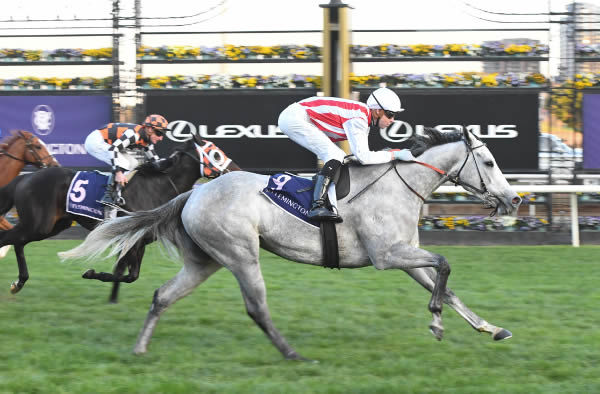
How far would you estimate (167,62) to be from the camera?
424 inches

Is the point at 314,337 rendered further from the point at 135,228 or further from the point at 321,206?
the point at 135,228

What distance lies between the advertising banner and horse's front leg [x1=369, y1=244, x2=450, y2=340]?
5807mm

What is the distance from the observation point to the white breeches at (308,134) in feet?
15.7

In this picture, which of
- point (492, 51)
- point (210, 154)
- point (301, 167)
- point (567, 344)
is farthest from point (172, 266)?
point (492, 51)

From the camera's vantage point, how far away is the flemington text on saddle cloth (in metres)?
4.53

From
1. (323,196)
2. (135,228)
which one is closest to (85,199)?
(135,228)

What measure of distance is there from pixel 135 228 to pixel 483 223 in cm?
640

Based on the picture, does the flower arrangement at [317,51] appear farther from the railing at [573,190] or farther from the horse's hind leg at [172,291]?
the horse's hind leg at [172,291]

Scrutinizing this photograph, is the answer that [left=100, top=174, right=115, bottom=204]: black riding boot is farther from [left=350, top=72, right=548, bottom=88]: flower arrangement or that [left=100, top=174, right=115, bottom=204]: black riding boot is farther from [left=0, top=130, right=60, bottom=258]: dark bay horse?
[left=350, top=72, right=548, bottom=88]: flower arrangement

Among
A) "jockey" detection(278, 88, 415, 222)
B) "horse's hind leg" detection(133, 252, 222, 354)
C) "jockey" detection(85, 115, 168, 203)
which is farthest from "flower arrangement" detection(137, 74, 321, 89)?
"horse's hind leg" detection(133, 252, 222, 354)

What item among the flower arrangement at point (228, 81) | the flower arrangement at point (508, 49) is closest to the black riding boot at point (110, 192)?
the flower arrangement at point (228, 81)

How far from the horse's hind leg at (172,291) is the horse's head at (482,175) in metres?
1.60

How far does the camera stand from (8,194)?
669 centimetres

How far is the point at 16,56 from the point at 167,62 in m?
2.15
